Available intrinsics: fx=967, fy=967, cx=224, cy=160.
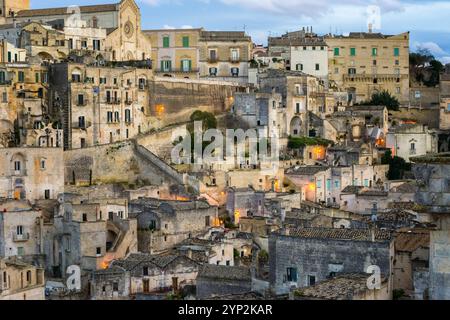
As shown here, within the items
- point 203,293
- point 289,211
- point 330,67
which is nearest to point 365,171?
point 289,211

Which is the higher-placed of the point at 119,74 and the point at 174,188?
the point at 119,74

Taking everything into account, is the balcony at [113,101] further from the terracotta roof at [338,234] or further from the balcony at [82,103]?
the terracotta roof at [338,234]

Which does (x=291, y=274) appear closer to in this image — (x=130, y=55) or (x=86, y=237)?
(x=86, y=237)

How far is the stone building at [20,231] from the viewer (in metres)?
33.0

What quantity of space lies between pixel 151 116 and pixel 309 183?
8.60 meters

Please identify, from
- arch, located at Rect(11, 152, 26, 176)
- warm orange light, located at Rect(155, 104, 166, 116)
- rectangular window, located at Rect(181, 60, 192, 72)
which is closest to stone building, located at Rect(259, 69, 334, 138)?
rectangular window, located at Rect(181, 60, 192, 72)

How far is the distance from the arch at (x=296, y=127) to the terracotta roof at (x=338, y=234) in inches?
904

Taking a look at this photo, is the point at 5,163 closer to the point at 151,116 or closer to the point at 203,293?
the point at 151,116

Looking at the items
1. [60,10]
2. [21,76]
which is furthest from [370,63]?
[21,76]

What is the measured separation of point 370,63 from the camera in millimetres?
58469

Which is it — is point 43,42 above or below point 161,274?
above

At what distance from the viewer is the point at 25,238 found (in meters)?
33.3

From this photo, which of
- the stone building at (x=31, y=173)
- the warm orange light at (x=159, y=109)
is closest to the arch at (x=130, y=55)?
the warm orange light at (x=159, y=109)

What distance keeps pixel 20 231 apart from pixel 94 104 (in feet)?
37.0
